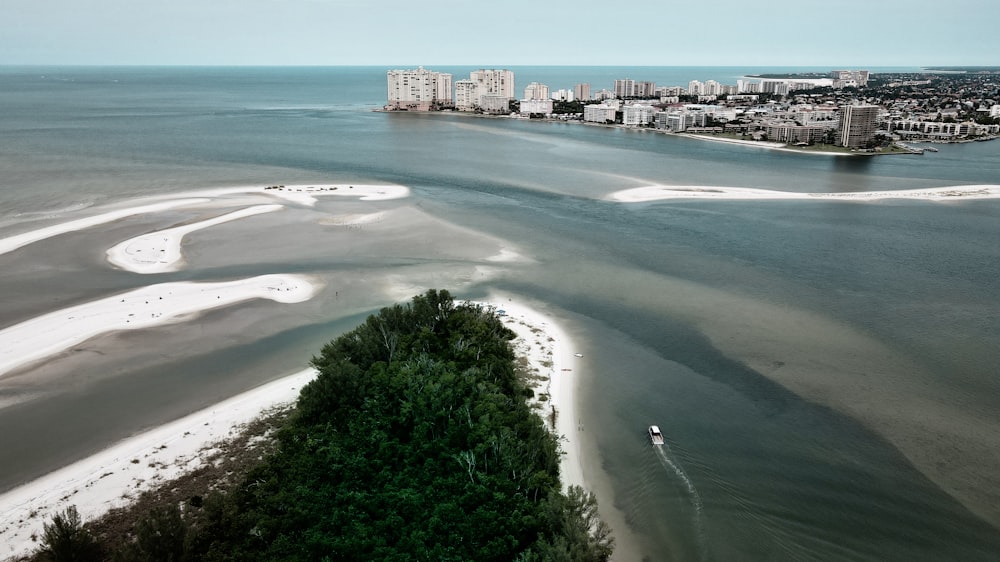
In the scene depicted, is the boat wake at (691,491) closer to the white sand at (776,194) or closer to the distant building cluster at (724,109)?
the white sand at (776,194)

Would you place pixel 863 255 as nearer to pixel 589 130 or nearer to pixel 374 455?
pixel 374 455

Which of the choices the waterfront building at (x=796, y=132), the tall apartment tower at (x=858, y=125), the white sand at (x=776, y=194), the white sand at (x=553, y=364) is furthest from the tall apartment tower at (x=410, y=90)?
the white sand at (x=553, y=364)

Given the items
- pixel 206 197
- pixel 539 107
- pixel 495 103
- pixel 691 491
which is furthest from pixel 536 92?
pixel 691 491

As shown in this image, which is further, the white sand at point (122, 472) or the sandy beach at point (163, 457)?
the sandy beach at point (163, 457)

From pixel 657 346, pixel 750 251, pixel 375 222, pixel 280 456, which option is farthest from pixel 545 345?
pixel 375 222

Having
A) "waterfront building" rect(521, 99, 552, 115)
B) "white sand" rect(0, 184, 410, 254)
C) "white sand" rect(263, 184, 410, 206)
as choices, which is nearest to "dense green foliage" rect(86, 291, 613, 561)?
"white sand" rect(0, 184, 410, 254)
